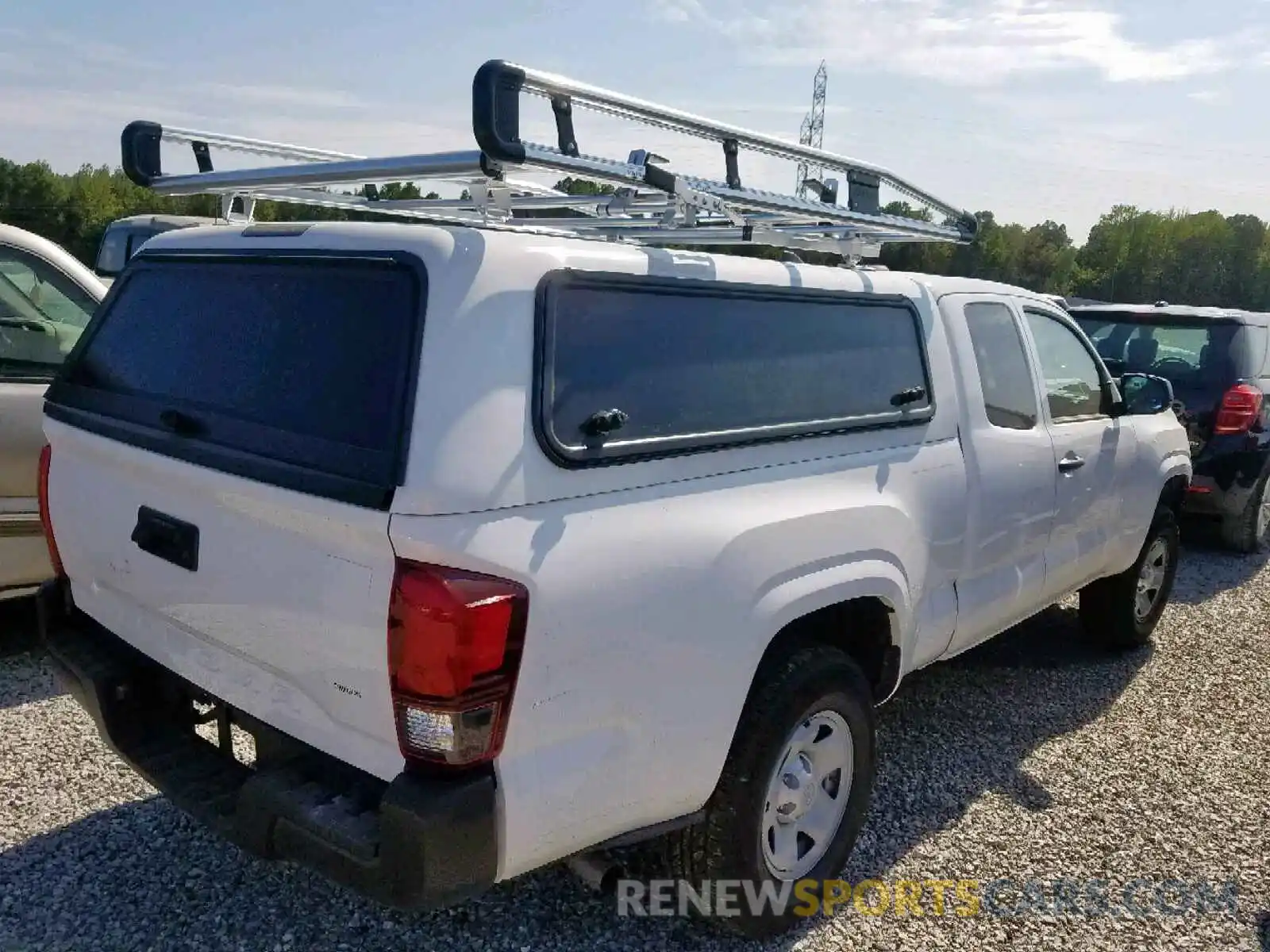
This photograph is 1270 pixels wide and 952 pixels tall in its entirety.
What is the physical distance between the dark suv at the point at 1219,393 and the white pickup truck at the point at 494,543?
4.48 metres

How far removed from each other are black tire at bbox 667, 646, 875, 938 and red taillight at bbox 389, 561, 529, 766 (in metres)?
0.77

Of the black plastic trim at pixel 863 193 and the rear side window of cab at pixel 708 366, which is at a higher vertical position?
the black plastic trim at pixel 863 193

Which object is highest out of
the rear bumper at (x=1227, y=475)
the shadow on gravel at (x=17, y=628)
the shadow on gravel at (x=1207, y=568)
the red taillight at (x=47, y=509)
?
the red taillight at (x=47, y=509)

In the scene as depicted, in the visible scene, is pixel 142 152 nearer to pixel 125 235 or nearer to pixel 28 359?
pixel 28 359

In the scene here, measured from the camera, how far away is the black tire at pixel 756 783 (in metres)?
2.52

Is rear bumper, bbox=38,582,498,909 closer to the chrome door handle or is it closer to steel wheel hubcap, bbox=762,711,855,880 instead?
steel wheel hubcap, bbox=762,711,855,880

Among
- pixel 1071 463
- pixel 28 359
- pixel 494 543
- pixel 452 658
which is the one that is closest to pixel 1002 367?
pixel 1071 463

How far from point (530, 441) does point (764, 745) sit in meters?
1.04

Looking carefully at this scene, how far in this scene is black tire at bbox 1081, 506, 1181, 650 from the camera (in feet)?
16.5

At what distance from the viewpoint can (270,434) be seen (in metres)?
2.26

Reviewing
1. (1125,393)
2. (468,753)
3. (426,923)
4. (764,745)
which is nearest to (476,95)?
(468,753)

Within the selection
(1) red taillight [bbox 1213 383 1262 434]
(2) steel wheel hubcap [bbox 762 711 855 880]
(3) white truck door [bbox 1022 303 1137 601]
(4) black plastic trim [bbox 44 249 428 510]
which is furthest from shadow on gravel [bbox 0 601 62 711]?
(1) red taillight [bbox 1213 383 1262 434]

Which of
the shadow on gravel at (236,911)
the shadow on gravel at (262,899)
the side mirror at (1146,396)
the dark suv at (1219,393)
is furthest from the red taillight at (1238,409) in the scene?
the shadow on gravel at (236,911)

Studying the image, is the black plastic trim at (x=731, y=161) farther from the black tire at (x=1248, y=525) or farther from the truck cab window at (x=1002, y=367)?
the black tire at (x=1248, y=525)
